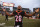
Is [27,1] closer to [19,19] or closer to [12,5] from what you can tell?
[12,5]

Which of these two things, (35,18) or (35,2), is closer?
(35,2)

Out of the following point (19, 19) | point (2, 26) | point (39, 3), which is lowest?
point (2, 26)

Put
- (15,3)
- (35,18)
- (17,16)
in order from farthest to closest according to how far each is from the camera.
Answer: (35,18) < (15,3) < (17,16)

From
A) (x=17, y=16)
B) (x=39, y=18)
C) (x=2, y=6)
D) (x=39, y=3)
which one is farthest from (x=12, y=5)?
(x=17, y=16)

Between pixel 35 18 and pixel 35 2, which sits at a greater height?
pixel 35 2

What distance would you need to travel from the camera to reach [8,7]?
4465 mm

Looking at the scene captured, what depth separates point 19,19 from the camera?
184 centimetres

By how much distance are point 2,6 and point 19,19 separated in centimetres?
286

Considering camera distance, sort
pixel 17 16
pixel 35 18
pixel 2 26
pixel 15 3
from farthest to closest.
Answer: pixel 35 18
pixel 15 3
pixel 2 26
pixel 17 16

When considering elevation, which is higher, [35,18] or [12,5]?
[12,5]

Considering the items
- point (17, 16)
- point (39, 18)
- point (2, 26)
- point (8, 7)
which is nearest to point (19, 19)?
point (17, 16)

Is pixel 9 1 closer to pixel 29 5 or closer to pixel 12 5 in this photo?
pixel 12 5

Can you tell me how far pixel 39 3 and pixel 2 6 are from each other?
236cm

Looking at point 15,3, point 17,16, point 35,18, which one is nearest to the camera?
point 17,16
